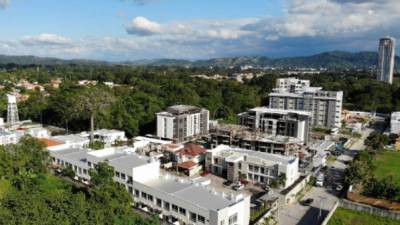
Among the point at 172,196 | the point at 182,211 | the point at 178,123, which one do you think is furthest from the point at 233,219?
the point at 178,123

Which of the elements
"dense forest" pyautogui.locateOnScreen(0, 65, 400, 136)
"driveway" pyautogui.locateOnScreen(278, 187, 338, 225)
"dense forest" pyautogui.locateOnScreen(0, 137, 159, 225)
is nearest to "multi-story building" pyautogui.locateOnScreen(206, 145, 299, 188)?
"driveway" pyautogui.locateOnScreen(278, 187, 338, 225)

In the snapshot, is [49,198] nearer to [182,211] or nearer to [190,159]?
[182,211]

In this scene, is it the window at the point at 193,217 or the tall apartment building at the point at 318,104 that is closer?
the window at the point at 193,217

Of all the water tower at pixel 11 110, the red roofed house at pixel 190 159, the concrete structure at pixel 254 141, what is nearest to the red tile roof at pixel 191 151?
the red roofed house at pixel 190 159

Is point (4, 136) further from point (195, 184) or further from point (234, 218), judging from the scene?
point (234, 218)

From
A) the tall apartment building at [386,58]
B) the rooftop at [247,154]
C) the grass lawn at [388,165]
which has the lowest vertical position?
the grass lawn at [388,165]

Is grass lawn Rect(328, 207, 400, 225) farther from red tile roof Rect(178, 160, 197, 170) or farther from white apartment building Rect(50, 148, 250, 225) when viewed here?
red tile roof Rect(178, 160, 197, 170)

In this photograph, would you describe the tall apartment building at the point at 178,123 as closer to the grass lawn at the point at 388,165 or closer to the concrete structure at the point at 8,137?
the concrete structure at the point at 8,137
